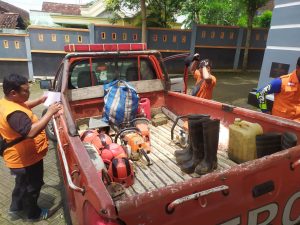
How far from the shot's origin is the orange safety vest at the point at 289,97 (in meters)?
3.44

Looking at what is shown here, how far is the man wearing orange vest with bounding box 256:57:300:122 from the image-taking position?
A: 3.44 meters

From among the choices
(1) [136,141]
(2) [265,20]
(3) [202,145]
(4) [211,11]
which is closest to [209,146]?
(3) [202,145]

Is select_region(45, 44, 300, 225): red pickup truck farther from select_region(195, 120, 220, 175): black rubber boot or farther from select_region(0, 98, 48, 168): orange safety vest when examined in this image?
select_region(0, 98, 48, 168): orange safety vest

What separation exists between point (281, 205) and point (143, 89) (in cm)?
299

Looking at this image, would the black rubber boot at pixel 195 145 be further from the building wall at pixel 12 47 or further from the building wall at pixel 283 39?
the building wall at pixel 12 47

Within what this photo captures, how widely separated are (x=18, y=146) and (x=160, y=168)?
4.95 ft

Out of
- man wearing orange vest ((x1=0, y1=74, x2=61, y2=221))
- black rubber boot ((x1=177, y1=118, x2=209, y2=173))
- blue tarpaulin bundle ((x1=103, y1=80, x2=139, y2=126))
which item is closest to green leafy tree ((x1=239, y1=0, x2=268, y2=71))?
blue tarpaulin bundle ((x1=103, y1=80, x2=139, y2=126))

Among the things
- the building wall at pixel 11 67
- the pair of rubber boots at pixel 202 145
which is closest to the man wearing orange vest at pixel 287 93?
the pair of rubber boots at pixel 202 145

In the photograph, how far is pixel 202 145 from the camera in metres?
2.65

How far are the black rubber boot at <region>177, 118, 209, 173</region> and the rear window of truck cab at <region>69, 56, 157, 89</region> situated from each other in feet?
6.81

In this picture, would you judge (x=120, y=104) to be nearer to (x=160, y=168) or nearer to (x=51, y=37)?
(x=160, y=168)

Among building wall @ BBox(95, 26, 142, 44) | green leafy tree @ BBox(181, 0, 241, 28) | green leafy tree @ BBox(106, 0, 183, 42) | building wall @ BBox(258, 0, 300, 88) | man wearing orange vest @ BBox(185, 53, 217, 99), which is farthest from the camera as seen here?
green leafy tree @ BBox(181, 0, 241, 28)

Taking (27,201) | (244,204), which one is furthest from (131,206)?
(27,201)

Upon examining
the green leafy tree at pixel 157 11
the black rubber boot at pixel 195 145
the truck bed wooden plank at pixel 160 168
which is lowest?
the truck bed wooden plank at pixel 160 168
